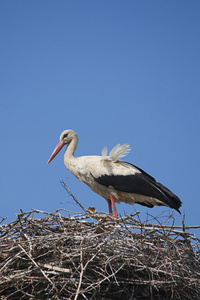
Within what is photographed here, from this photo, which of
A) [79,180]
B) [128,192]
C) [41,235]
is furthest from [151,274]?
[79,180]

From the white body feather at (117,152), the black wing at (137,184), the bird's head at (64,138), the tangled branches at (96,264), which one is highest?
the bird's head at (64,138)

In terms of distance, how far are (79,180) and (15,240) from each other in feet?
9.03

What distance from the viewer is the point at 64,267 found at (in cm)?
440

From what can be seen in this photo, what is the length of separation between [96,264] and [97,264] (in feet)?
0.03

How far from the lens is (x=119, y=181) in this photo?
6957 millimetres

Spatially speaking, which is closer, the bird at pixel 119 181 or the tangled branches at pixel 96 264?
the tangled branches at pixel 96 264

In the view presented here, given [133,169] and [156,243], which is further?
[133,169]

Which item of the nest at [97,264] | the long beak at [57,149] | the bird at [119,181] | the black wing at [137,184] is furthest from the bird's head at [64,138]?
the nest at [97,264]

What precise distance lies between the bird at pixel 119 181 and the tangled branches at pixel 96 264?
204cm

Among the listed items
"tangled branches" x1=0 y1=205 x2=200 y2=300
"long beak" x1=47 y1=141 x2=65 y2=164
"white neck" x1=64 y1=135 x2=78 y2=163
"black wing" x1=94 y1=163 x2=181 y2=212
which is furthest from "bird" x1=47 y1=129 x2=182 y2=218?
"tangled branches" x1=0 y1=205 x2=200 y2=300

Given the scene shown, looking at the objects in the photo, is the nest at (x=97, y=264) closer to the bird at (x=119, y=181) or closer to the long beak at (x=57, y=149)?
the bird at (x=119, y=181)

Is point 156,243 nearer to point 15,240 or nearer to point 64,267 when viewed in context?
point 64,267

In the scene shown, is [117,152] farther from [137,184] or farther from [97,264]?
[97,264]

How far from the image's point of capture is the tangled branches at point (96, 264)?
4.33 meters
